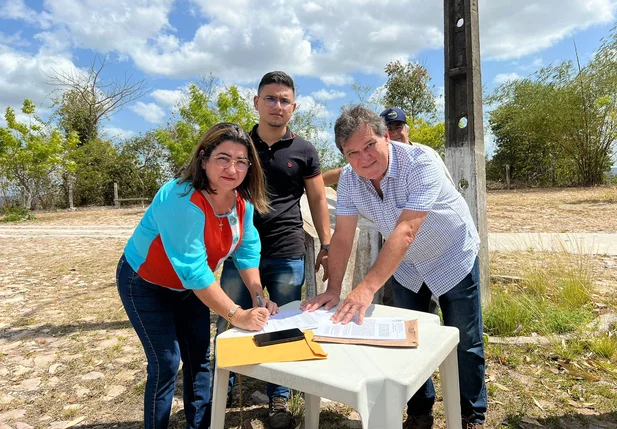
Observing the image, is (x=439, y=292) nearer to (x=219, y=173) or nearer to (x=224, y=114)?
(x=219, y=173)

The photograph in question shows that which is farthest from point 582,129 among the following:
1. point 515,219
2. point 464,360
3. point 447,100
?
point 464,360

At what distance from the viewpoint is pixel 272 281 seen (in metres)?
2.84

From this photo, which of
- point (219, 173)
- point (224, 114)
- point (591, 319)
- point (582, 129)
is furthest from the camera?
point (582, 129)

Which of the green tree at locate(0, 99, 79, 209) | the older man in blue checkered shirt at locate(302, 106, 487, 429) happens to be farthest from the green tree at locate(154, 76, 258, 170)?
the older man in blue checkered shirt at locate(302, 106, 487, 429)

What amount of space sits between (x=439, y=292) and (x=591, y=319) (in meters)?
2.30

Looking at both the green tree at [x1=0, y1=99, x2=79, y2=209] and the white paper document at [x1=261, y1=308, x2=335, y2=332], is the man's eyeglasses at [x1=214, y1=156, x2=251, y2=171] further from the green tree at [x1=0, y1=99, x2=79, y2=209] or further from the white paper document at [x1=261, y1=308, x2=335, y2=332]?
the green tree at [x1=0, y1=99, x2=79, y2=209]

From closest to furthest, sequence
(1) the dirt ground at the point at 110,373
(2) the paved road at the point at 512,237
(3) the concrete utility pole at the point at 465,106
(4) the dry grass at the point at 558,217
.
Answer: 1. (1) the dirt ground at the point at 110,373
2. (3) the concrete utility pole at the point at 465,106
3. (2) the paved road at the point at 512,237
4. (4) the dry grass at the point at 558,217

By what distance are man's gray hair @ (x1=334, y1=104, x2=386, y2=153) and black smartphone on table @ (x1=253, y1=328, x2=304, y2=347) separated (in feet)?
2.83

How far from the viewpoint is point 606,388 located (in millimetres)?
2828

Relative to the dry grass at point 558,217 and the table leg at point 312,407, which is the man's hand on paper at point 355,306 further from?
the dry grass at point 558,217

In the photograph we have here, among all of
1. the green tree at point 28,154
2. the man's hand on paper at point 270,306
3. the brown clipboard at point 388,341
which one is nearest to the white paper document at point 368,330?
the brown clipboard at point 388,341

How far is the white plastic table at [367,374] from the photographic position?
134cm

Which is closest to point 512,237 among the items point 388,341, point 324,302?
point 324,302

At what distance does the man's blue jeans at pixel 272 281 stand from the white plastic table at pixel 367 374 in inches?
38.9
